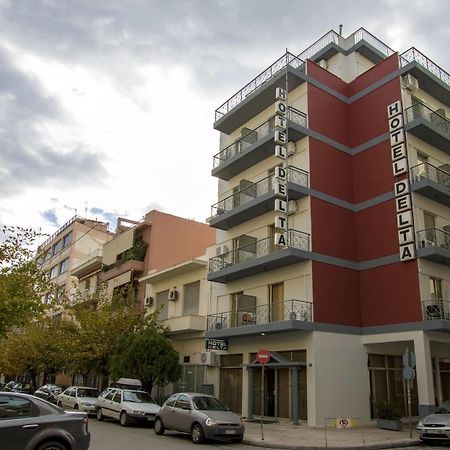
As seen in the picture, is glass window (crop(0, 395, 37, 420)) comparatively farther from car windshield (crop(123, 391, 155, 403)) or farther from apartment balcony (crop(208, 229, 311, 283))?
apartment balcony (crop(208, 229, 311, 283))

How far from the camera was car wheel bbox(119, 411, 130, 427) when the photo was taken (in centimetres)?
1891

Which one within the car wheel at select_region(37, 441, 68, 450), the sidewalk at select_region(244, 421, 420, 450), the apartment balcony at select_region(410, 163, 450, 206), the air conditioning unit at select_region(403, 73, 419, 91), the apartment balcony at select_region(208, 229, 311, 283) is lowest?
the sidewalk at select_region(244, 421, 420, 450)

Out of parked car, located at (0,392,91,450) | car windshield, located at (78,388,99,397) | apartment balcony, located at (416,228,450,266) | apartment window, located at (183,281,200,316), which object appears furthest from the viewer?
apartment window, located at (183,281,200,316)

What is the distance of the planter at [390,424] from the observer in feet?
61.2

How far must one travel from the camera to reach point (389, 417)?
1898 cm

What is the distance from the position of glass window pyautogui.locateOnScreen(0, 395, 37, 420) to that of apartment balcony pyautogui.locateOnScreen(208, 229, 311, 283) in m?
14.0

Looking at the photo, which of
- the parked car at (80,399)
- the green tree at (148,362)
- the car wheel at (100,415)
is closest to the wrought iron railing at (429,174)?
the green tree at (148,362)

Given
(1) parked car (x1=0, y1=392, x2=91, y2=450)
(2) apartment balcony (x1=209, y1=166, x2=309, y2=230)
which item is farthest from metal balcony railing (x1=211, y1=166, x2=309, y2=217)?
(1) parked car (x1=0, y1=392, x2=91, y2=450)

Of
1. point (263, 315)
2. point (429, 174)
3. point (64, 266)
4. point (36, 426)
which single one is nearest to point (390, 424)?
point (263, 315)

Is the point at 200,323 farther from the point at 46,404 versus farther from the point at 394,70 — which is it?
the point at 46,404

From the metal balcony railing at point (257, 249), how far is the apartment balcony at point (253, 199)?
1.60 metres

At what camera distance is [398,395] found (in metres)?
22.7

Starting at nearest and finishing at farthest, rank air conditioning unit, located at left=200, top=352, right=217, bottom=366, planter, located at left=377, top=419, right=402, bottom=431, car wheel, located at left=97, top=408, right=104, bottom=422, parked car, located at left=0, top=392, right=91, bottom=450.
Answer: parked car, located at left=0, top=392, right=91, bottom=450
planter, located at left=377, top=419, right=402, bottom=431
car wheel, located at left=97, top=408, right=104, bottom=422
air conditioning unit, located at left=200, top=352, right=217, bottom=366

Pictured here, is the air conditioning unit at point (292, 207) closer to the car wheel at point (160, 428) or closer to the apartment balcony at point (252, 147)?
the apartment balcony at point (252, 147)
